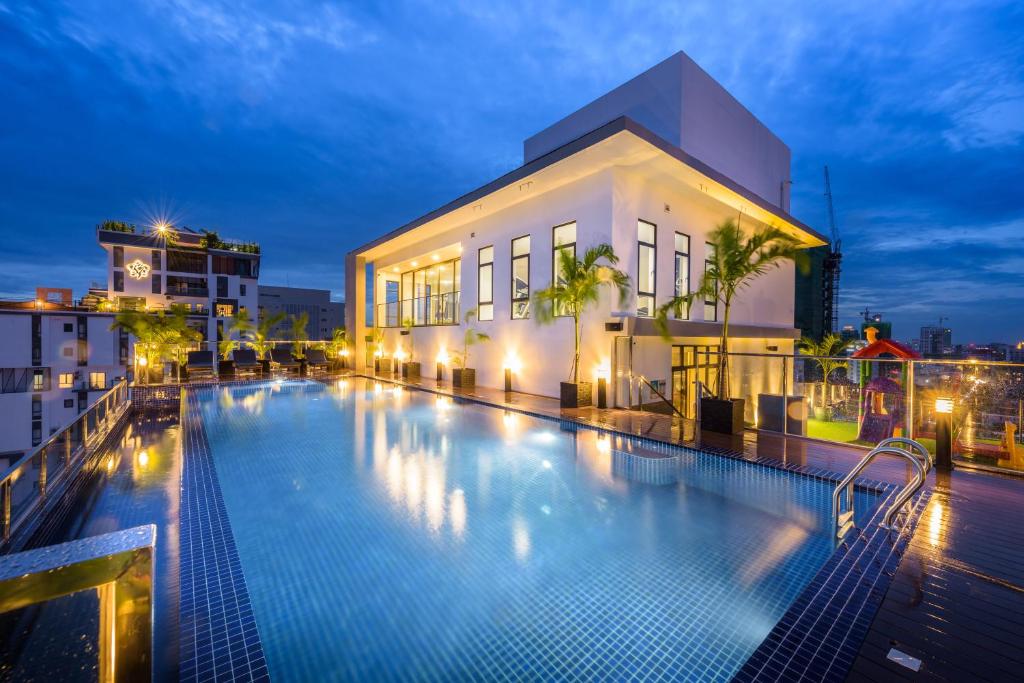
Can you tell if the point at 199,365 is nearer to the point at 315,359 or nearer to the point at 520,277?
the point at 315,359

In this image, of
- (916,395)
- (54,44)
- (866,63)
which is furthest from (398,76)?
(866,63)

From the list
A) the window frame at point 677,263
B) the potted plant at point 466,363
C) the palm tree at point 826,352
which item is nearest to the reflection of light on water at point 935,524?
the window frame at point 677,263

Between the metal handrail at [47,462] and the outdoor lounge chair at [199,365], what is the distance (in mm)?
7692

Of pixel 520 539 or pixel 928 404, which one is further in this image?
pixel 928 404

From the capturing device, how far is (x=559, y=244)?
1042cm

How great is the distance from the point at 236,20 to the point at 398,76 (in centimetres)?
1262

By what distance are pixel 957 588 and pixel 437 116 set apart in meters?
46.8

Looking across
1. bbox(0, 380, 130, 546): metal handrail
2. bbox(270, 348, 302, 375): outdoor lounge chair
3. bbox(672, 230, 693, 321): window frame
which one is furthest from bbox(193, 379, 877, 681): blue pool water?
bbox(270, 348, 302, 375): outdoor lounge chair

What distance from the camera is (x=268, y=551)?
3406 mm

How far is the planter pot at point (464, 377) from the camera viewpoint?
40.2ft

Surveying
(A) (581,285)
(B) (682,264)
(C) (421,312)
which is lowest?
(C) (421,312)

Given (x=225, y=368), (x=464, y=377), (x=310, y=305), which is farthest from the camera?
(x=310, y=305)

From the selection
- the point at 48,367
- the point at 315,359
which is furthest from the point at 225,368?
the point at 48,367

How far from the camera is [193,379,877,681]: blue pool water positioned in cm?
239
